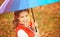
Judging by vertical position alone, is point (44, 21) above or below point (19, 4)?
below

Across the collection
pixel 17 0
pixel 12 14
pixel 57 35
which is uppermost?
pixel 17 0

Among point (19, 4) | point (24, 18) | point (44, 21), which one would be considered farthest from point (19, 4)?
point (44, 21)

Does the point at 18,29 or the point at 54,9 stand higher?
the point at 54,9

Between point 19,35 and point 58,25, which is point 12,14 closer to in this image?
point 19,35

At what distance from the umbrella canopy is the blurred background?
37 millimetres

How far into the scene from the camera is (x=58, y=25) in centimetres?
109

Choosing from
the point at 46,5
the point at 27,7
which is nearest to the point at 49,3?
the point at 46,5

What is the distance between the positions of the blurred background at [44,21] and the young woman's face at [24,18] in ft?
0.25

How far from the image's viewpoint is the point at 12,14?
3.67 ft

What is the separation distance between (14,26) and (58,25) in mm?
408

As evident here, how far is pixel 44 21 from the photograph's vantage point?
1.10m

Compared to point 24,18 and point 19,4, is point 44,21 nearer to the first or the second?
point 24,18

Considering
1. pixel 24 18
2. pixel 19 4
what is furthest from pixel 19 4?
pixel 24 18

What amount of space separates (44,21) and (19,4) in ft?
0.96
